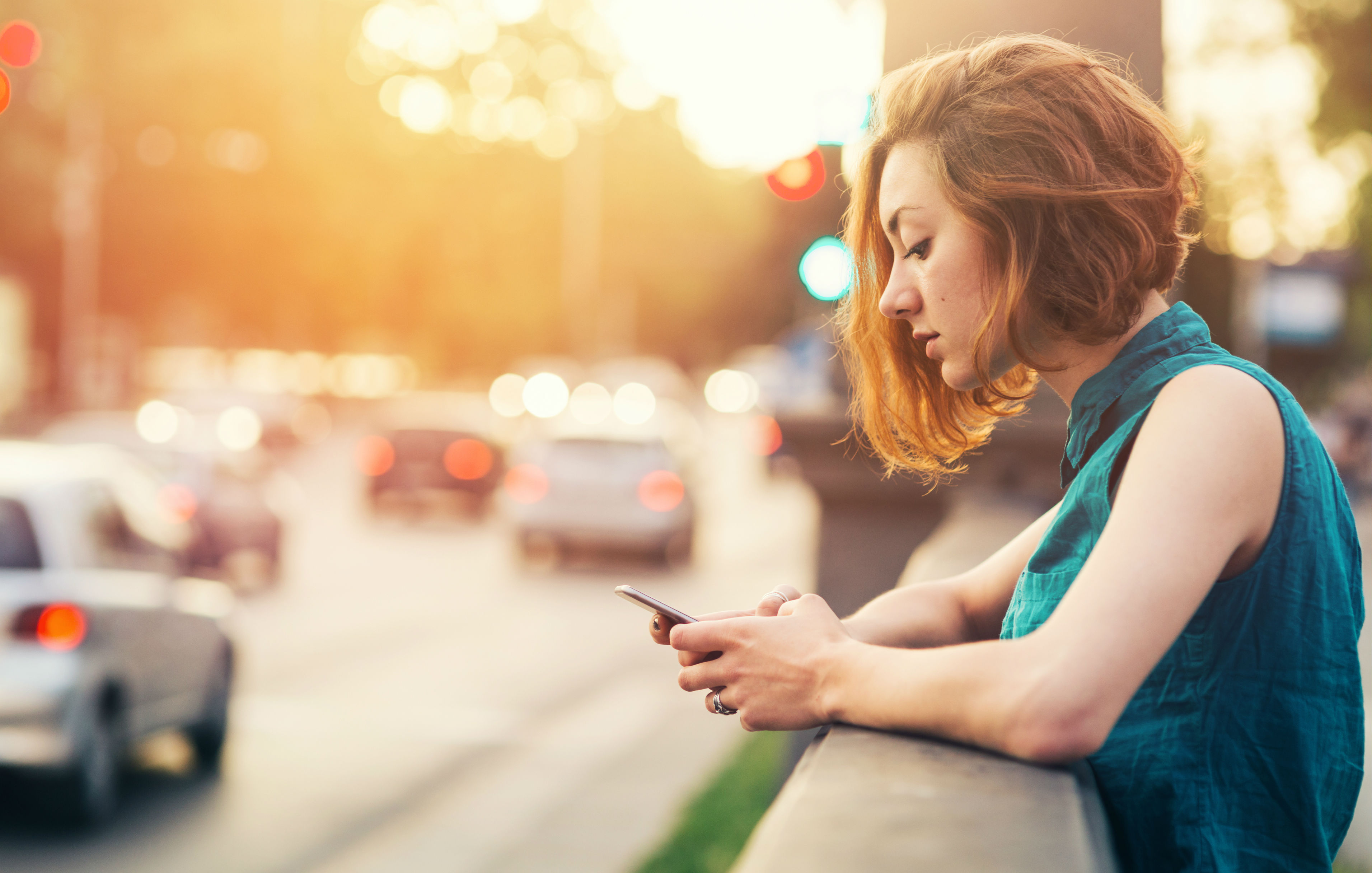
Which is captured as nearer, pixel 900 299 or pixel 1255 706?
pixel 1255 706

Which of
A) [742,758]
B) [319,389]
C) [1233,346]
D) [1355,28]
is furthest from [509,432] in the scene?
[742,758]

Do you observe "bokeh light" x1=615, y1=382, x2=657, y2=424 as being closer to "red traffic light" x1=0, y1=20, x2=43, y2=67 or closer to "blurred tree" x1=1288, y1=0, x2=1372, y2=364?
"blurred tree" x1=1288, y1=0, x2=1372, y2=364

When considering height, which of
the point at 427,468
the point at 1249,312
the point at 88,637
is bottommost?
the point at 88,637

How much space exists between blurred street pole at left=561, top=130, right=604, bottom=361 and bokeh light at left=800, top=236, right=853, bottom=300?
166 ft

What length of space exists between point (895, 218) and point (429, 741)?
6966mm

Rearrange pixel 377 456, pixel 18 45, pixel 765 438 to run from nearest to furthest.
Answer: pixel 18 45, pixel 377 456, pixel 765 438

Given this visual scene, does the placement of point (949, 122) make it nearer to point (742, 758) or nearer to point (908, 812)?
point (908, 812)

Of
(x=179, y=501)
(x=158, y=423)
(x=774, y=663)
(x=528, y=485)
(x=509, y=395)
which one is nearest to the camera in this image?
(x=774, y=663)

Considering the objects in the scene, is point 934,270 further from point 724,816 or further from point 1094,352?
point 724,816

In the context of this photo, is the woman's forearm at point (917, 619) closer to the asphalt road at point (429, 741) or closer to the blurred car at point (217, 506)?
the asphalt road at point (429, 741)

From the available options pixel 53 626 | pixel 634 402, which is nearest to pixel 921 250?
pixel 53 626

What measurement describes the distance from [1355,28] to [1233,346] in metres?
6.49

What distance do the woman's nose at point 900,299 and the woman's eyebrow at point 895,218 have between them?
56mm

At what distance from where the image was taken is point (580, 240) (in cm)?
5800
